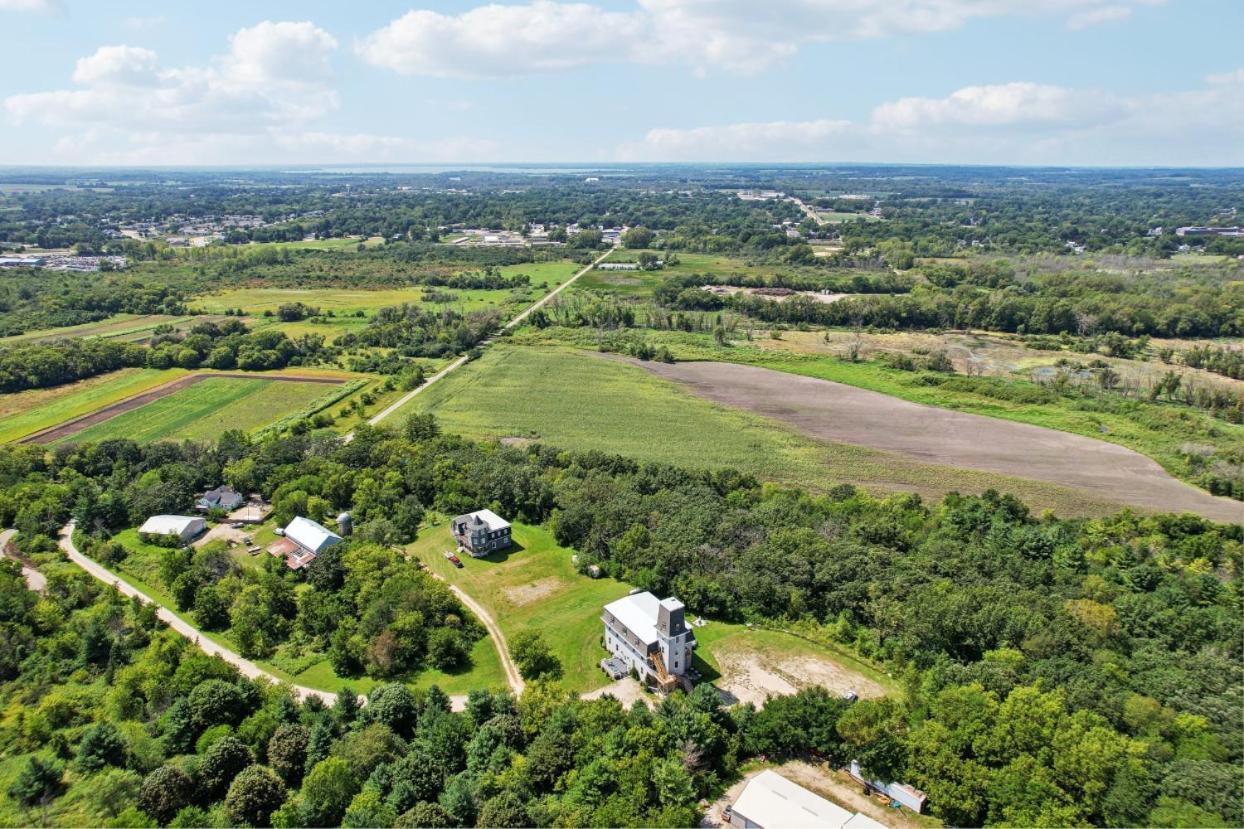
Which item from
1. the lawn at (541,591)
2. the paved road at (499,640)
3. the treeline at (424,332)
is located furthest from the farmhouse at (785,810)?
the treeline at (424,332)

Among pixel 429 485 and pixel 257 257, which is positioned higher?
pixel 257 257

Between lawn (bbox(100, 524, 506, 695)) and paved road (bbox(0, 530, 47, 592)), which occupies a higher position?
paved road (bbox(0, 530, 47, 592))

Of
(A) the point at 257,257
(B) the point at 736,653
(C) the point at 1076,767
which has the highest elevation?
(A) the point at 257,257

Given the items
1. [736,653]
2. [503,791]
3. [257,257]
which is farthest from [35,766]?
[257,257]

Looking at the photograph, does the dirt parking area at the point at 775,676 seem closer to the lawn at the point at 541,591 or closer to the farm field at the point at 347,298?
the lawn at the point at 541,591

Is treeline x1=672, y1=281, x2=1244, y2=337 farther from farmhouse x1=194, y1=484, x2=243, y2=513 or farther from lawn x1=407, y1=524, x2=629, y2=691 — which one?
farmhouse x1=194, y1=484, x2=243, y2=513

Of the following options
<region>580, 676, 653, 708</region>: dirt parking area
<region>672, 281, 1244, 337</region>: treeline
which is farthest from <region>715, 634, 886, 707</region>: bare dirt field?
<region>672, 281, 1244, 337</region>: treeline

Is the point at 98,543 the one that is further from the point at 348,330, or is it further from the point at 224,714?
the point at 348,330

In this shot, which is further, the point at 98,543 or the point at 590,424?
the point at 590,424
